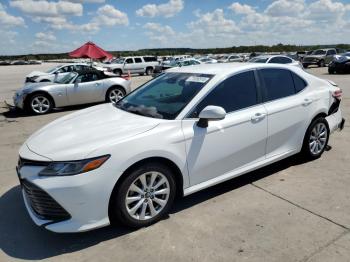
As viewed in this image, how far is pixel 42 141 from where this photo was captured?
3.72m

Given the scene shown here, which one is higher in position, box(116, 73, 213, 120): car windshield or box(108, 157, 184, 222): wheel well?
box(116, 73, 213, 120): car windshield

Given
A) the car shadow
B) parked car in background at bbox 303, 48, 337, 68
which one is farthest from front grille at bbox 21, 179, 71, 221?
parked car in background at bbox 303, 48, 337, 68

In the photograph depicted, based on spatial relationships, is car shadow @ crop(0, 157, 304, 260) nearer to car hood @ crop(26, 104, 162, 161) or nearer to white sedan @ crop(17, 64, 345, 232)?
white sedan @ crop(17, 64, 345, 232)

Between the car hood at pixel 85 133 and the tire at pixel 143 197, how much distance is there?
400mm

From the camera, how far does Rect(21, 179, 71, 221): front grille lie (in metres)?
3.16

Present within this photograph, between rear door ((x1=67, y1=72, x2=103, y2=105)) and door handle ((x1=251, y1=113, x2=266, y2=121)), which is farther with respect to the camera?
rear door ((x1=67, y1=72, x2=103, y2=105))

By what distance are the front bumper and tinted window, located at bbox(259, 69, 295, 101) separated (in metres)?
2.45

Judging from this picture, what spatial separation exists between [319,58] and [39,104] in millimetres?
27757

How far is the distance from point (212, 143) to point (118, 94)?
8891mm

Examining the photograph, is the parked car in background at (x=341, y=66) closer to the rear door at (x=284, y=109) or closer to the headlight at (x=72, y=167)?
the rear door at (x=284, y=109)

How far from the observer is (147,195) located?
3.56 metres

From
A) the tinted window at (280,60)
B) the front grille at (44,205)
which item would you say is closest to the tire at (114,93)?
the front grille at (44,205)

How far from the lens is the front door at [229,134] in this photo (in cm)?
378

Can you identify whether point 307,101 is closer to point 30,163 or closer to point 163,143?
point 163,143
